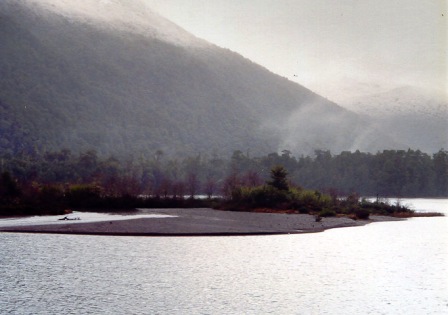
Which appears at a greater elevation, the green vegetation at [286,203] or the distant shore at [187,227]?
the green vegetation at [286,203]

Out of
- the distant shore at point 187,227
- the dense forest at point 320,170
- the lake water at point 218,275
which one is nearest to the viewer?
the lake water at point 218,275

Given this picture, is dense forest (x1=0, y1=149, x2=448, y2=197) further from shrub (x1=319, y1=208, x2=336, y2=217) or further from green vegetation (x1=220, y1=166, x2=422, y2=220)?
shrub (x1=319, y1=208, x2=336, y2=217)

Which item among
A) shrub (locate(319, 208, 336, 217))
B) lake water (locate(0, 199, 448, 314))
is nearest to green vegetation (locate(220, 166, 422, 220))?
shrub (locate(319, 208, 336, 217))

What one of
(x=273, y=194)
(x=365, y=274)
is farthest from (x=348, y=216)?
(x=365, y=274)

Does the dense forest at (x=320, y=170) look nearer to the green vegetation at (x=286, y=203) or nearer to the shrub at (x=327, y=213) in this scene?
the green vegetation at (x=286, y=203)

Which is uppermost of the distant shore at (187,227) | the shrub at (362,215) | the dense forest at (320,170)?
the dense forest at (320,170)

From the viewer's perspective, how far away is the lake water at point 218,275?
727 inches

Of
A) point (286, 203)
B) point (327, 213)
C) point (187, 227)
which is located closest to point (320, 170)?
point (286, 203)

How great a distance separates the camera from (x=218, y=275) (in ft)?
77.8

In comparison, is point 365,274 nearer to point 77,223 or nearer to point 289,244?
point 289,244

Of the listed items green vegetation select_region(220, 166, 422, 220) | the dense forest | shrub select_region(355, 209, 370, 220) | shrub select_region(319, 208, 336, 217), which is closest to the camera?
shrub select_region(319, 208, 336, 217)

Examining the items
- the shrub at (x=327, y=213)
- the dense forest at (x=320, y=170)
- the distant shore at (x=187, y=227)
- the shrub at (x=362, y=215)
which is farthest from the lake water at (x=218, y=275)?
the dense forest at (x=320, y=170)

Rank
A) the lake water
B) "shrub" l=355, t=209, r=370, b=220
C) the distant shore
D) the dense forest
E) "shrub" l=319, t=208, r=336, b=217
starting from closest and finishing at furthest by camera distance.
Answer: the lake water < the distant shore < "shrub" l=319, t=208, r=336, b=217 < "shrub" l=355, t=209, r=370, b=220 < the dense forest

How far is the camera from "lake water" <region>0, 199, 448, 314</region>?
18.5m
